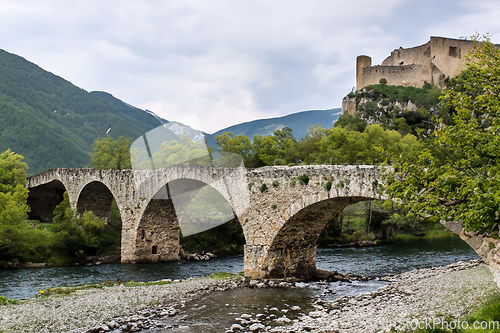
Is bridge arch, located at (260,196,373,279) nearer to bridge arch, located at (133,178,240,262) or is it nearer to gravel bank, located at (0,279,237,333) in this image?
gravel bank, located at (0,279,237,333)

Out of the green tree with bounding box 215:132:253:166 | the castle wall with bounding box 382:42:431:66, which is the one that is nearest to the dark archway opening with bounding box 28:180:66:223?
the green tree with bounding box 215:132:253:166

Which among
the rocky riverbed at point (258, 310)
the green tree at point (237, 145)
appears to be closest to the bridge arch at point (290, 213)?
the rocky riverbed at point (258, 310)

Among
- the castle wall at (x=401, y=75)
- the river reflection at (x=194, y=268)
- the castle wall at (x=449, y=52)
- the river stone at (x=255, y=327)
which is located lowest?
the river reflection at (x=194, y=268)

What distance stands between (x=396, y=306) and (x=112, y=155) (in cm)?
3253

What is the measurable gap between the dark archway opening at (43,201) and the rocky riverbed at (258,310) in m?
24.7

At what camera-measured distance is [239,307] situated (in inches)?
406

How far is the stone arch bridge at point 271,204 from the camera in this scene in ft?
Answer: 37.1

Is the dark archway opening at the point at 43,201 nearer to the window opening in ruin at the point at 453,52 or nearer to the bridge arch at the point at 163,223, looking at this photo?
Answer: the bridge arch at the point at 163,223

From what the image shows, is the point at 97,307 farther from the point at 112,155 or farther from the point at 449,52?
the point at 449,52

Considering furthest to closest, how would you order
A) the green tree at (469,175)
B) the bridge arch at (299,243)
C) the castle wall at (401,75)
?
1. the castle wall at (401,75)
2. the bridge arch at (299,243)
3. the green tree at (469,175)

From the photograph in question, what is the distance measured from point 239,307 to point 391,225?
24842 mm

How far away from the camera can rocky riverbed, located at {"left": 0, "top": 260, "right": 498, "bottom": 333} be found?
7.66 m

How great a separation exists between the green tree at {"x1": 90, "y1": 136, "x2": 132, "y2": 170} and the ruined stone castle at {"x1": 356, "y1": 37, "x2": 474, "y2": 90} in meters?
39.4

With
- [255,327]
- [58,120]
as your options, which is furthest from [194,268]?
[58,120]
